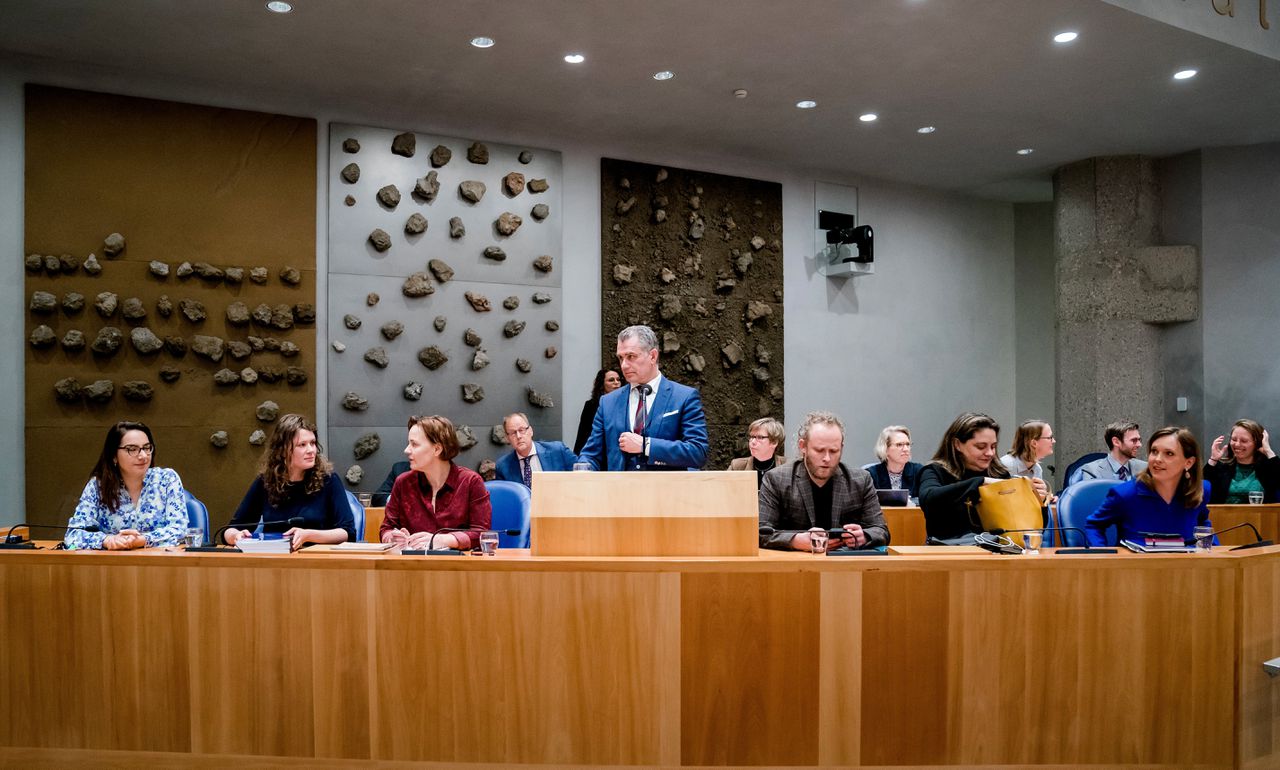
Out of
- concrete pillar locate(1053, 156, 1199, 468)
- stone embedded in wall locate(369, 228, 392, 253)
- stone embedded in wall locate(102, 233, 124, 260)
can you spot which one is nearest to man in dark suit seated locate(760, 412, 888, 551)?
stone embedded in wall locate(369, 228, 392, 253)

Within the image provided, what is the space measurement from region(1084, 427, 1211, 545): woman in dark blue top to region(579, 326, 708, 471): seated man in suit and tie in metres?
1.60

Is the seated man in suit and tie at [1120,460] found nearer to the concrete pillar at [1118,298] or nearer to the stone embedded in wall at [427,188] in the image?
the concrete pillar at [1118,298]

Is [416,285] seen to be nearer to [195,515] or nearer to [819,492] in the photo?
[195,515]

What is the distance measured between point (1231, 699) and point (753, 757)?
4.61ft

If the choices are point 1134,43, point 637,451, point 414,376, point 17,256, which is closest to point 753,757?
point 637,451

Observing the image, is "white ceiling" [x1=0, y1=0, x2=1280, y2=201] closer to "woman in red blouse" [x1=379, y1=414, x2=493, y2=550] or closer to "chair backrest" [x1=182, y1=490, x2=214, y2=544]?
"woman in red blouse" [x1=379, y1=414, x2=493, y2=550]

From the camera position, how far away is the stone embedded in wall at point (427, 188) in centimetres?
660

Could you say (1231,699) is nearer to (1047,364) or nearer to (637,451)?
(637,451)

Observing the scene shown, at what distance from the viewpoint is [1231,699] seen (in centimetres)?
265

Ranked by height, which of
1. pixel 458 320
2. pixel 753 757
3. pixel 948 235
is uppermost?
pixel 948 235

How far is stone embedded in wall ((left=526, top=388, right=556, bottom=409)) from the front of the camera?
7012 millimetres

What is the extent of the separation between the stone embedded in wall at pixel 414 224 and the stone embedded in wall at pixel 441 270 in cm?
24

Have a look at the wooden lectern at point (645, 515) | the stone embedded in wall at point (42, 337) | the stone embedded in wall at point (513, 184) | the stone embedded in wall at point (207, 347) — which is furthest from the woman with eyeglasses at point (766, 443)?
the stone embedded in wall at point (42, 337)

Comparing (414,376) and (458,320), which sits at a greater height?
(458,320)
